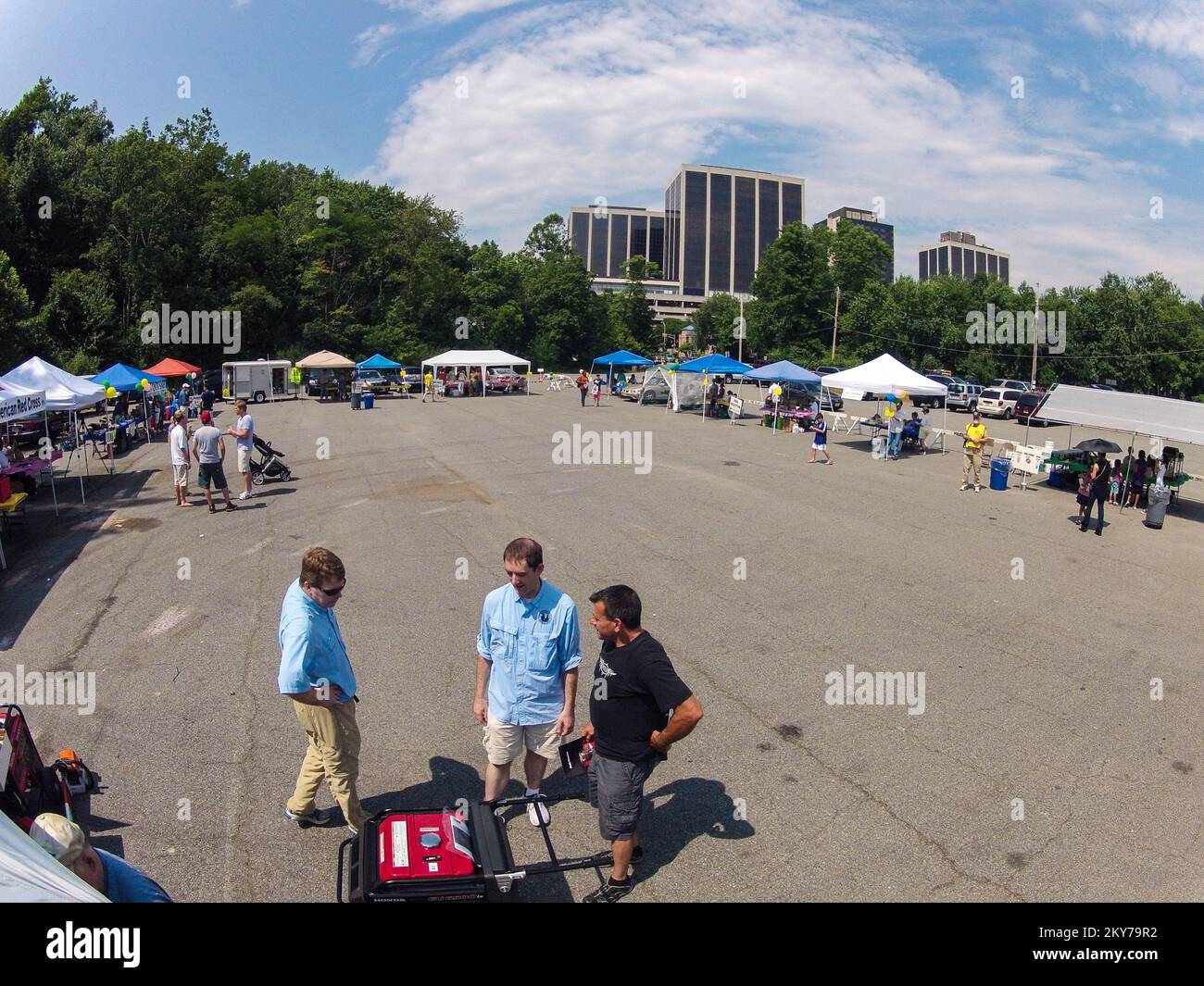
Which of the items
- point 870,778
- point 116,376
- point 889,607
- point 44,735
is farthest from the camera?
point 116,376

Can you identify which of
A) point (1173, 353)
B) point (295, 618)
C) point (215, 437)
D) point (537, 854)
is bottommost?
point (537, 854)

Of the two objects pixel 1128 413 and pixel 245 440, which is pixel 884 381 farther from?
pixel 245 440

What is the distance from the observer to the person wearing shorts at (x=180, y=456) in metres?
13.9

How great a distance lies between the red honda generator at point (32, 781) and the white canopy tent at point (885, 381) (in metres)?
23.1

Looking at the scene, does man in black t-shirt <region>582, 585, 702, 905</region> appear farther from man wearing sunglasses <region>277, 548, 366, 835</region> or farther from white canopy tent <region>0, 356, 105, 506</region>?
white canopy tent <region>0, 356, 105, 506</region>

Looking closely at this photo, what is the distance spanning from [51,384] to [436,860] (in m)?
16.4

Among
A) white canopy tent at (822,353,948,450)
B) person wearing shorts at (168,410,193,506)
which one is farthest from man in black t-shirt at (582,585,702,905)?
white canopy tent at (822,353,948,450)

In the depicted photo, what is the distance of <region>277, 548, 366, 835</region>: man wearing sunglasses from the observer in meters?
4.30

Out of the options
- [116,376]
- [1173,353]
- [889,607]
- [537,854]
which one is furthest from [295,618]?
[1173,353]

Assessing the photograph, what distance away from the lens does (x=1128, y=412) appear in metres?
16.7

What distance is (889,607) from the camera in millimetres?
9312
